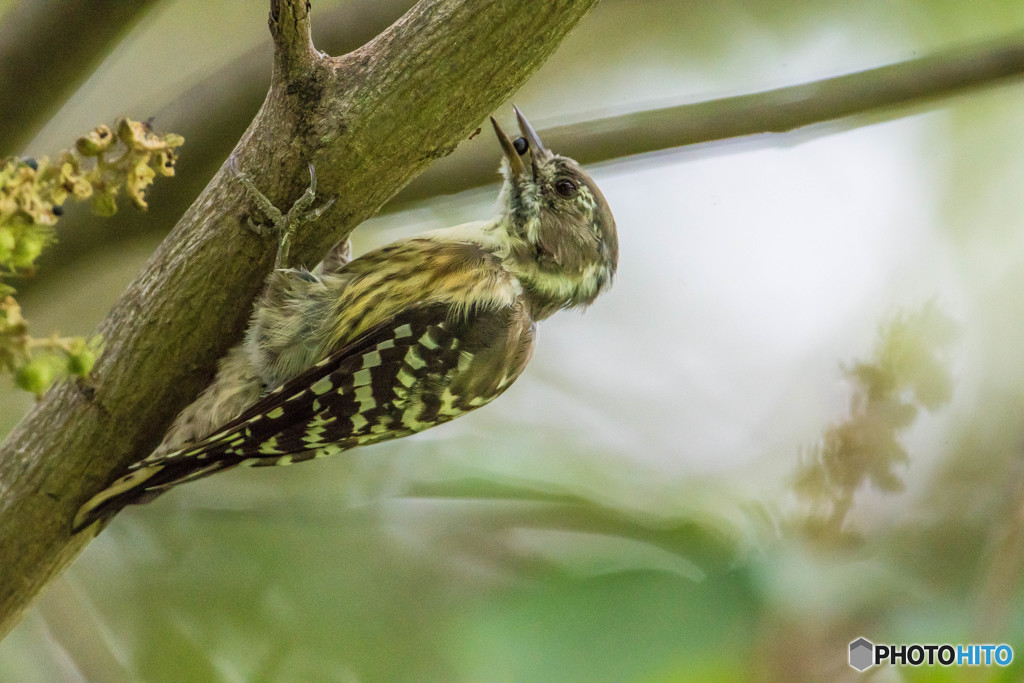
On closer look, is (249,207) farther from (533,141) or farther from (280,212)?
(533,141)

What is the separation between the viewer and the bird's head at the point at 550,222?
2.80 metres

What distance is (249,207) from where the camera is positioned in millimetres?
1982

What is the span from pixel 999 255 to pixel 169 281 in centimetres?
341

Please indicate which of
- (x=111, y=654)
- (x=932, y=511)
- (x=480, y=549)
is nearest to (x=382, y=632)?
(x=480, y=549)

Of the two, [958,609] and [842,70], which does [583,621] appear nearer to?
[958,609]

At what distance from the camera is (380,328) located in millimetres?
2350

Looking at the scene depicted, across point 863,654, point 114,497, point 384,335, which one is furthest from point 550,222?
point 863,654

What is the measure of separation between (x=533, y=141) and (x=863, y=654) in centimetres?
196

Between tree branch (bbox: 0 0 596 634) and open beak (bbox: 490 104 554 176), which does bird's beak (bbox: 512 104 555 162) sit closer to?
Answer: open beak (bbox: 490 104 554 176)

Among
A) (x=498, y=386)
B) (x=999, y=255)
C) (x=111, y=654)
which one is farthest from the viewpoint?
(x=999, y=255)

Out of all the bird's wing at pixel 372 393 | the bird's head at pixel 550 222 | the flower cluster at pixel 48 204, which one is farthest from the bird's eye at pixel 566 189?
the flower cluster at pixel 48 204

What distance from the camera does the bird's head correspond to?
2.80 m

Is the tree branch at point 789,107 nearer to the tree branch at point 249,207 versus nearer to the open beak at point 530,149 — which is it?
the open beak at point 530,149

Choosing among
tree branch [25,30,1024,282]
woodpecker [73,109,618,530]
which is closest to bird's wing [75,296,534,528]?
woodpecker [73,109,618,530]
